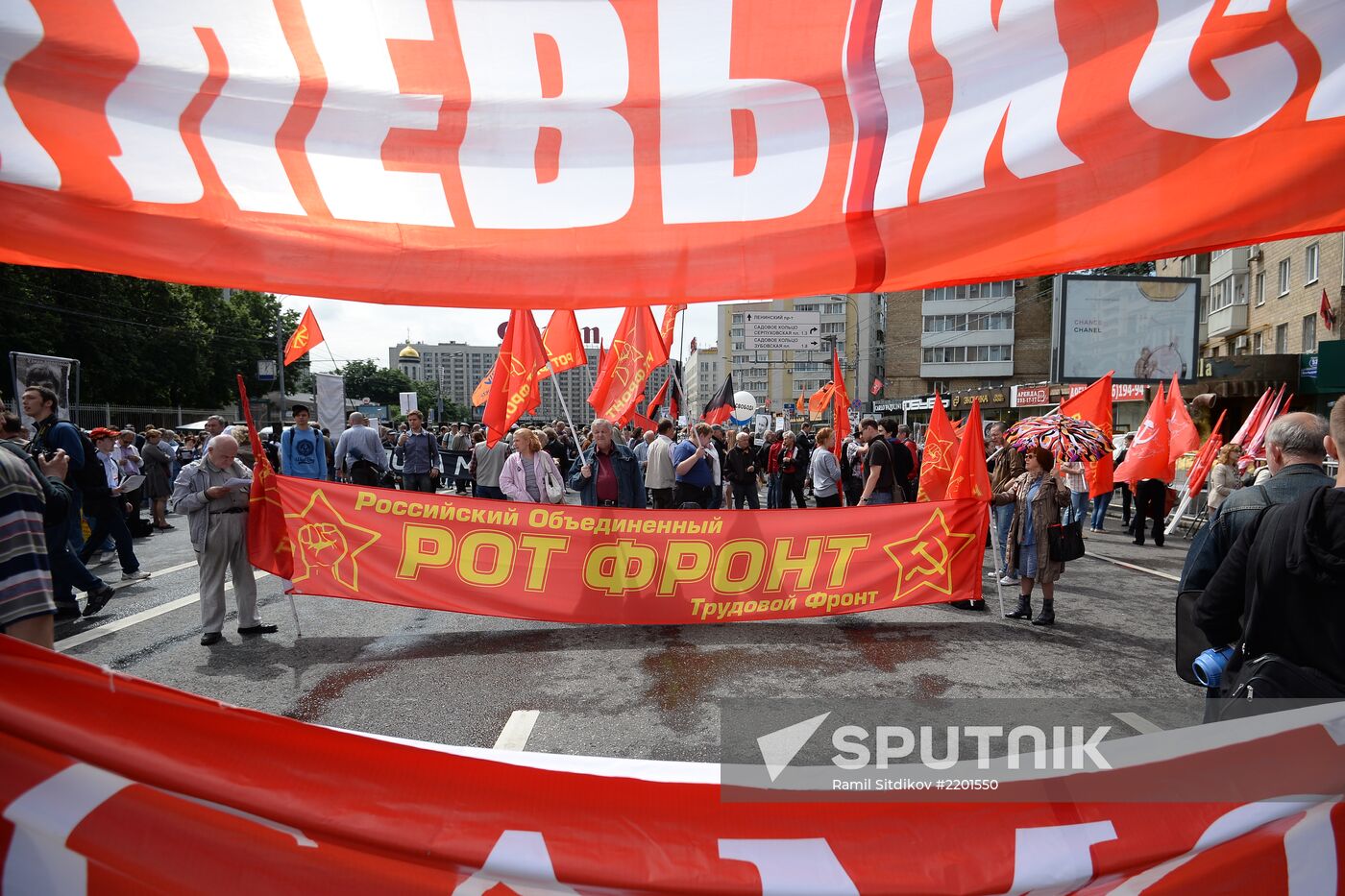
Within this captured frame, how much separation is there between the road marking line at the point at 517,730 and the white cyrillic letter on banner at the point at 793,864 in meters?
2.76

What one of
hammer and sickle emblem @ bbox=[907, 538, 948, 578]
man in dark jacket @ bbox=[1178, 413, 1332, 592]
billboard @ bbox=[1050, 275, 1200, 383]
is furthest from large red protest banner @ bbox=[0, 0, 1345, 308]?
billboard @ bbox=[1050, 275, 1200, 383]

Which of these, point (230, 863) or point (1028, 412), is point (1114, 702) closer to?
point (230, 863)

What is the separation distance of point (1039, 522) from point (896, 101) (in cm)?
618

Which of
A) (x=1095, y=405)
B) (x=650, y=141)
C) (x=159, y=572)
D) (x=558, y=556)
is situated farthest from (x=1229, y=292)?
(x=650, y=141)

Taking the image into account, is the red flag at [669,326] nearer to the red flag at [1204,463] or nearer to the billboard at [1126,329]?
the red flag at [1204,463]

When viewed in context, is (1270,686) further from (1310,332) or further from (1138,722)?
(1310,332)

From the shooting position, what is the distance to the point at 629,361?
479 inches

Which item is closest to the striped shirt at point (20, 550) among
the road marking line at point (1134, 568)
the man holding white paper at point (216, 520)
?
the man holding white paper at point (216, 520)

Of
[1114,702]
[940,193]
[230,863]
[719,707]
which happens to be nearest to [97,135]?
[230,863]

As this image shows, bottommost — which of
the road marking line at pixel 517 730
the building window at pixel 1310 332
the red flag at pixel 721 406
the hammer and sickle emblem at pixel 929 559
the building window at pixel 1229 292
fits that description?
the road marking line at pixel 517 730

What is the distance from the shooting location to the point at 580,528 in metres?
6.17

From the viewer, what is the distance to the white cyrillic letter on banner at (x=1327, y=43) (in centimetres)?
154

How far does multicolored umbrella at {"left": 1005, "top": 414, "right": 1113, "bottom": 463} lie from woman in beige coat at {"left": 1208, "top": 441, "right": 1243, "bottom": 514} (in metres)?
1.79

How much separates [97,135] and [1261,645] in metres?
3.66
